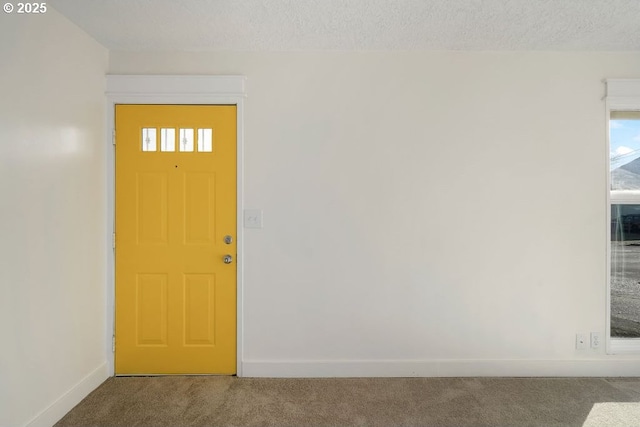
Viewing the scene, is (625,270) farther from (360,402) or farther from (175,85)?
(175,85)

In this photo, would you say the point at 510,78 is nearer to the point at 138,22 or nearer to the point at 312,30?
the point at 312,30

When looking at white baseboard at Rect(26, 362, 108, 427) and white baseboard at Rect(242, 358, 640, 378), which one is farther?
white baseboard at Rect(242, 358, 640, 378)

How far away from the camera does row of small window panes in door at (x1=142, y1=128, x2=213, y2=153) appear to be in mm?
2303

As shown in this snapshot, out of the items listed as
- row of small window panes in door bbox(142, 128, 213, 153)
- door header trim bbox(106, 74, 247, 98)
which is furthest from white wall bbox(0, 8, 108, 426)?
row of small window panes in door bbox(142, 128, 213, 153)

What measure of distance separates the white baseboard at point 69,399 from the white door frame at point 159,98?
11cm

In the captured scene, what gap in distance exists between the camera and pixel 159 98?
228 cm

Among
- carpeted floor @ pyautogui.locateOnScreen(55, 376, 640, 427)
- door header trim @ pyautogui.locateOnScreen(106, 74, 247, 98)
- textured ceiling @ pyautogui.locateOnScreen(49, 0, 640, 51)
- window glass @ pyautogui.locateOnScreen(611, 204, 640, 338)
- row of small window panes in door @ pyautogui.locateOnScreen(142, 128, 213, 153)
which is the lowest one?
carpeted floor @ pyautogui.locateOnScreen(55, 376, 640, 427)

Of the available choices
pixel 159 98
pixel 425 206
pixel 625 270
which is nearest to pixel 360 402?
pixel 425 206

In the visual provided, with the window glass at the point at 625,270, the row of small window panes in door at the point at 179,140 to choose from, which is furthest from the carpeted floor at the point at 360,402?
the row of small window panes in door at the point at 179,140

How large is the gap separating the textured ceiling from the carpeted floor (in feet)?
8.20

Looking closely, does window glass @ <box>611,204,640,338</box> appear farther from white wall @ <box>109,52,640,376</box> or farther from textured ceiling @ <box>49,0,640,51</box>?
textured ceiling @ <box>49,0,640,51</box>

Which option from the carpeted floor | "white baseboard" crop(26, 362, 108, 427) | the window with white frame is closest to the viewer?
"white baseboard" crop(26, 362, 108, 427)

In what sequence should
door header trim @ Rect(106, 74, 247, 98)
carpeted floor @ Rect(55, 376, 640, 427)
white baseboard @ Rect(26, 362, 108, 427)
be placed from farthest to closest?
1. door header trim @ Rect(106, 74, 247, 98)
2. carpeted floor @ Rect(55, 376, 640, 427)
3. white baseboard @ Rect(26, 362, 108, 427)

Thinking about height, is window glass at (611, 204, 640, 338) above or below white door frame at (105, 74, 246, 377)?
below
